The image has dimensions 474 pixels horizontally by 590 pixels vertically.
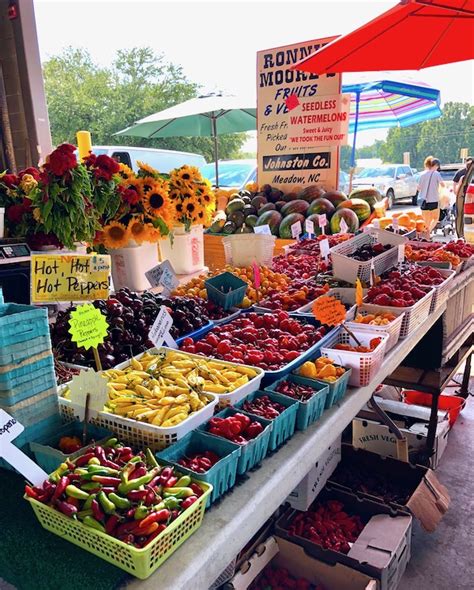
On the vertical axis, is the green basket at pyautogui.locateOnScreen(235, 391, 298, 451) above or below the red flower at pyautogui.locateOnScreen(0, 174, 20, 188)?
below

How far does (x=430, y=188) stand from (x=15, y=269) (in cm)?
896

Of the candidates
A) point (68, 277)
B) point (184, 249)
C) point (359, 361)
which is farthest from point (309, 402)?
point (184, 249)

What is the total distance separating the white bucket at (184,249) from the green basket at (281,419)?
2.25 metres

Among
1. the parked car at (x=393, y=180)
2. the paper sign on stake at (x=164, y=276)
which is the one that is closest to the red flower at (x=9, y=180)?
the paper sign on stake at (x=164, y=276)

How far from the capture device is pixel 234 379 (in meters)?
1.57

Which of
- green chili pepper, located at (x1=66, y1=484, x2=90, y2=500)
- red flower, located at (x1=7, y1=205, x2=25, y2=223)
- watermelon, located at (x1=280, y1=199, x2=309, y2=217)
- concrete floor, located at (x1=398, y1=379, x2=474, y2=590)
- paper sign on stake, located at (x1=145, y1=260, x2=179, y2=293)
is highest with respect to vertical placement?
red flower, located at (x1=7, y1=205, x2=25, y2=223)

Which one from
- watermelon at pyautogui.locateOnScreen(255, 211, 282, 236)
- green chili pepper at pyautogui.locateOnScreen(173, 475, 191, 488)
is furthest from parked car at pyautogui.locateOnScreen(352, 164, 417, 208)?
green chili pepper at pyautogui.locateOnScreen(173, 475, 191, 488)

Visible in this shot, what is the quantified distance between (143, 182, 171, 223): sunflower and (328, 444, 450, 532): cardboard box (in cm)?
173

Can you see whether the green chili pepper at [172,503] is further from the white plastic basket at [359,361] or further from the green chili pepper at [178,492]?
the white plastic basket at [359,361]

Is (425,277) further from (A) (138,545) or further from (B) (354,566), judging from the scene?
(A) (138,545)

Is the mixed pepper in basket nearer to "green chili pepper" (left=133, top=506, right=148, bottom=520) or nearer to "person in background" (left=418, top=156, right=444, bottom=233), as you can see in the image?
"green chili pepper" (left=133, top=506, right=148, bottom=520)

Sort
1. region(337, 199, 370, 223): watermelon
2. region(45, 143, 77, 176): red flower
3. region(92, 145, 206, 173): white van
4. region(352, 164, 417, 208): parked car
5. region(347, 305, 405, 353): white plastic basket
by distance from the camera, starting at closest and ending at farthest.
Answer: region(347, 305, 405, 353): white plastic basket
region(45, 143, 77, 176): red flower
region(337, 199, 370, 223): watermelon
region(92, 145, 206, 173): white van
region(352, 164, 417, 208): parked car

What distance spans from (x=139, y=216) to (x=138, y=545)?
2.24m

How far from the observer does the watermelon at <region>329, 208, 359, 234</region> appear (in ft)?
15.2
